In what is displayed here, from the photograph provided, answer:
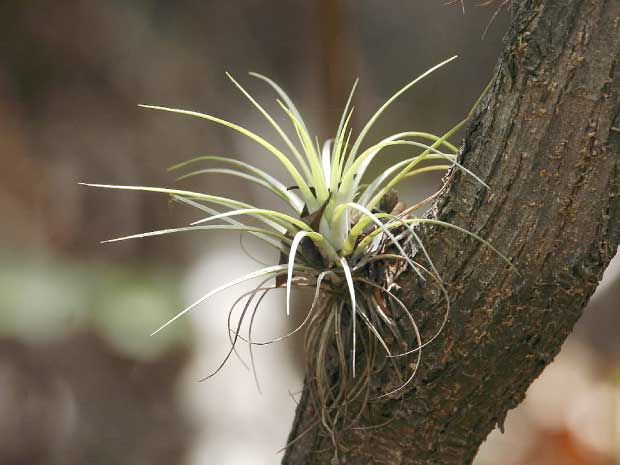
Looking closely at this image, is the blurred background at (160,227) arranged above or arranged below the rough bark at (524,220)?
above

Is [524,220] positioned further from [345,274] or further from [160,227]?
[160,227]

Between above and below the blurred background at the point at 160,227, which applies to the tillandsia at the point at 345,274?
below

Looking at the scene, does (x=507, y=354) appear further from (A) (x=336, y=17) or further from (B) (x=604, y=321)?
(B) (x=604, y=321)

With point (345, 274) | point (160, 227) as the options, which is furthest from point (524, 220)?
point (160, 227)

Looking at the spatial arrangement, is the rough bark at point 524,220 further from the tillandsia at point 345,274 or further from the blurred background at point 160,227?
the blurred background at point 160,227

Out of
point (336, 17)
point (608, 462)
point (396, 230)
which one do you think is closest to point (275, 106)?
point (336, 17)

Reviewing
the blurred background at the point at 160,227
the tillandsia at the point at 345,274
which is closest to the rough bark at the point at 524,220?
the tillandsia at the point at 345,274

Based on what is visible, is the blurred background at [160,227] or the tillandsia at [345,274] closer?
the tillandsia at [345,274]
